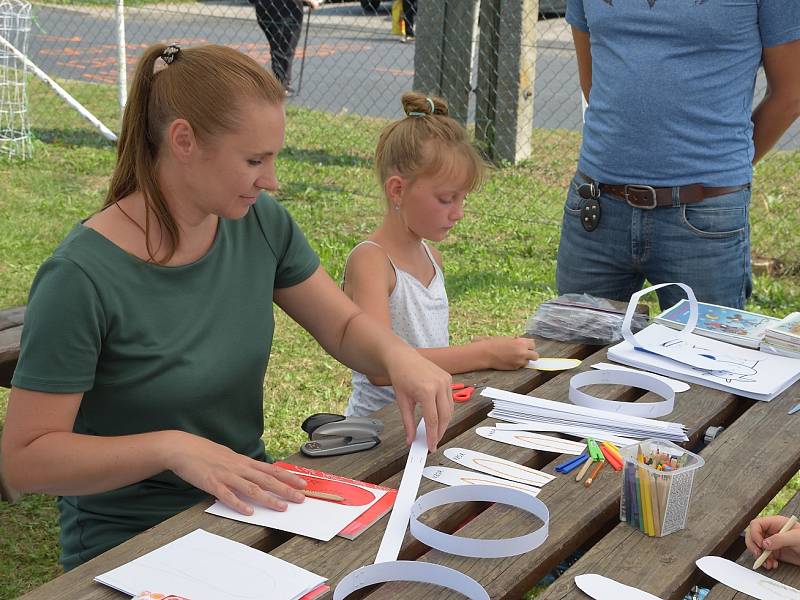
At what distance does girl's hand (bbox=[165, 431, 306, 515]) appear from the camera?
5.36 ft

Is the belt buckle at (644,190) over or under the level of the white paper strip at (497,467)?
over

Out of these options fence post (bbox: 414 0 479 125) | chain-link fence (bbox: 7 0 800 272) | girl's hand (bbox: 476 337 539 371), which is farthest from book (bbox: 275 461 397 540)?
fence post (bbox: 414 0 479 125)

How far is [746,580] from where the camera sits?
1.51 m

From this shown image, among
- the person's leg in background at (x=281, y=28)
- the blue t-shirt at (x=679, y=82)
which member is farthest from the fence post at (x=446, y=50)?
the blue t-shirt at (x=679, y=82)

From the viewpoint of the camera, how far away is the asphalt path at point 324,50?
32.4 feet

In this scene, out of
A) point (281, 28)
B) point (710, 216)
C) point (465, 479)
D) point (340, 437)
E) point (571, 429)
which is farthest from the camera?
point (281, 28)

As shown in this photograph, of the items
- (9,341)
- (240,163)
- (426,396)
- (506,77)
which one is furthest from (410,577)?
(506,77)

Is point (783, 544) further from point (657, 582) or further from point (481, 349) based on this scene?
point (481, 349)

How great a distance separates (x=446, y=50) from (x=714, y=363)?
16.4 feet

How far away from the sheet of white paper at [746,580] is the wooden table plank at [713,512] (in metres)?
0.02

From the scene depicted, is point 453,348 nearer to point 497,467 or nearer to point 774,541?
point 497,467

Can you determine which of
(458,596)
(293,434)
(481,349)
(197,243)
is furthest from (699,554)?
(293,434)

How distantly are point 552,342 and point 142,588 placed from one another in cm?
140

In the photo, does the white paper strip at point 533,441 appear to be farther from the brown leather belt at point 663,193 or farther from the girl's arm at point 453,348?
the brown leather belt at point 663,193
